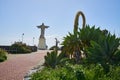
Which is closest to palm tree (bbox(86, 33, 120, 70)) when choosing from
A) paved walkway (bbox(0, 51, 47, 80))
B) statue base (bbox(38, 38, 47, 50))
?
paved walkway (bbox(0, 51, 47, 80))

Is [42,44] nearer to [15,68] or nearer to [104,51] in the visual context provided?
[15,68]

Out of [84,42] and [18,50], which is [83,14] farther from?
[18,50]

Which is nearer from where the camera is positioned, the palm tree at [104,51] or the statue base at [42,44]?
the palm tree at [104,51]

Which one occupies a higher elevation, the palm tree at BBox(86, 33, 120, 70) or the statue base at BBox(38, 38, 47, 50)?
the statue base at BBox(38, 38, 47, 50)

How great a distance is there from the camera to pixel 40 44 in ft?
253

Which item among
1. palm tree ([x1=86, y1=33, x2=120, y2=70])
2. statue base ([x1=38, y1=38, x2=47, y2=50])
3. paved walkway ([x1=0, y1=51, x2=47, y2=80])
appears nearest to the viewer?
palm tree ([x1=86, y1=33, x2=120, y2=70])

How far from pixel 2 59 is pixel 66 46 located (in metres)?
15.2

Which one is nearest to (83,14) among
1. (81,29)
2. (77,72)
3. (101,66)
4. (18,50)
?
(81,29)

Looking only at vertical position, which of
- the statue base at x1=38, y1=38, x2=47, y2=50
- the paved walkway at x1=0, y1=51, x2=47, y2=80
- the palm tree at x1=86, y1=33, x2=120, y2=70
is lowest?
the paved walkway at x1=0, y1=51, x2=47, y2=80

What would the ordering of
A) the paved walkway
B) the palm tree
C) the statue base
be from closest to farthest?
the palm tree → the paved walkway → the statue base

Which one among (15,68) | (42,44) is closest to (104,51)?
(15,68)

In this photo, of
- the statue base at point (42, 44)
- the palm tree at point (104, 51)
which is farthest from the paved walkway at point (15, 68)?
the statue base at point (42, 44)

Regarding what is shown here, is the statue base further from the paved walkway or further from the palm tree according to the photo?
the palm tree

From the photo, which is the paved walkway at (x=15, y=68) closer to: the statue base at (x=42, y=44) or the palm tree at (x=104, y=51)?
the palm tree at (x=104, y=51)
